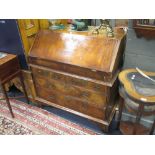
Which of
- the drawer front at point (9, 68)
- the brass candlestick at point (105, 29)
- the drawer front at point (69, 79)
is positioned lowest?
the drawer front at point (69, 79)

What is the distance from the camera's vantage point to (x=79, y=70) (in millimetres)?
1949

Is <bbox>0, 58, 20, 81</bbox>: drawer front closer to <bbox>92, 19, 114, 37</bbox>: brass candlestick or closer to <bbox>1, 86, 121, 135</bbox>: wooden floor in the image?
<bbox>1, 86, 121, 135</bbox>: wooden floor

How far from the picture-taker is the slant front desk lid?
1.83m

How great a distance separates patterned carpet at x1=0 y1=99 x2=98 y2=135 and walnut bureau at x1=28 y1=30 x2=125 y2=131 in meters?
0.20

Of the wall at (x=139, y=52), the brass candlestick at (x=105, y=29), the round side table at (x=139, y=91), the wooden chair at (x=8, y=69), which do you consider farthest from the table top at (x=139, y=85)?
the wooden chair at (x=8, y=69)

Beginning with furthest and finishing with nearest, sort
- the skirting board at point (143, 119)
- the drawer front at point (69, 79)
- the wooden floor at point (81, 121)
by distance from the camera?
the wooden floor at point (81, 121) < the skirting board at point (143, 119) < the drawer front at point (69, 79)

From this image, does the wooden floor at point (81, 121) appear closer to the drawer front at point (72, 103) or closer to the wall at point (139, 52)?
the drawer front at point (72, 103)

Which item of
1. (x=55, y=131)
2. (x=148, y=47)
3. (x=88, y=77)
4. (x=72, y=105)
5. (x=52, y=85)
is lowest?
(x=55, y=131)

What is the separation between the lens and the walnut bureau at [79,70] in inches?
72.7

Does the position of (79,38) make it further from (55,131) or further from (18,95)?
(18,95)

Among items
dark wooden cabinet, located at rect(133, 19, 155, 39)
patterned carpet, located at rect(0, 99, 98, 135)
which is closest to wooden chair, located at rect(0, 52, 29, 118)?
patterned carpet, located at rect(0, 99, 98, 135)

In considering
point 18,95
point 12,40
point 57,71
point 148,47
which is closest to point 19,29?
point 12,40

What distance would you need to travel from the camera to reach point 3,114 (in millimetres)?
2578

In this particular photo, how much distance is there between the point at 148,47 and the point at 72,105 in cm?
112
